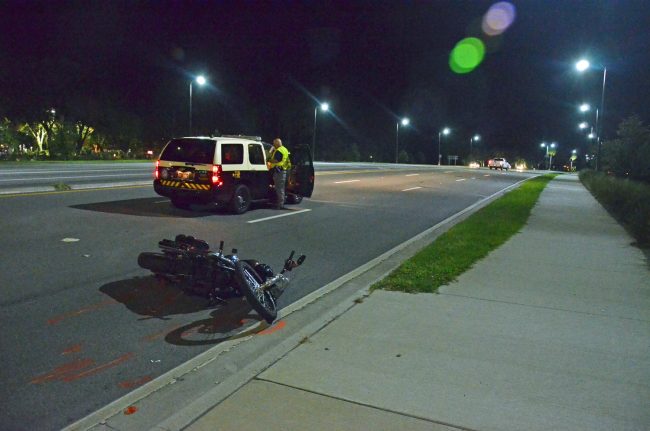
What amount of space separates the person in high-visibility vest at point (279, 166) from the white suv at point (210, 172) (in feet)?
1.24

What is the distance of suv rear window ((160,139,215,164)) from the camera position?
532 inches

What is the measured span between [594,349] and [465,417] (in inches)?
79.6

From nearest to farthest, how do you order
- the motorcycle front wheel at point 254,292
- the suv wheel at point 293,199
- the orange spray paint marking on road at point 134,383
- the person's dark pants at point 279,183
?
the orange spray paint marking on road at point 134,383
the motorcycle front wheel at point 254,292
the person's dark pants at point 279,183
the suv wheel at point 293,199

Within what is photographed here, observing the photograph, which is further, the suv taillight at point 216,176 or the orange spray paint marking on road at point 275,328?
the suv taillight at point 216,176

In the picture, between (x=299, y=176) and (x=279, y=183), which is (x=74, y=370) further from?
(x=299, y=176)

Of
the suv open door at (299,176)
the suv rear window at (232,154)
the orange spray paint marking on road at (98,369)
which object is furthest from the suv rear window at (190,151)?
the orange spray paint marking on road at (98,369)

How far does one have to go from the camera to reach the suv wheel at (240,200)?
13.9m

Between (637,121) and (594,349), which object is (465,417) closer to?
(594,349)

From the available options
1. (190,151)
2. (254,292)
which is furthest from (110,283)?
(190,151)

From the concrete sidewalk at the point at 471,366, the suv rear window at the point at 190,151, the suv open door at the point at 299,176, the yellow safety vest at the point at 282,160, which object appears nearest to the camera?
the concrete sidewalk at the point at 471,366

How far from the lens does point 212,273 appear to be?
5.89 metres

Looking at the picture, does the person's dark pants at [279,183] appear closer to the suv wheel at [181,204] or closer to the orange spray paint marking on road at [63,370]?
the suv wheel at [181,204]

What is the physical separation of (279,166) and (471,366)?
10783mm

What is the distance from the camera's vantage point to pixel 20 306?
6.03 meters
